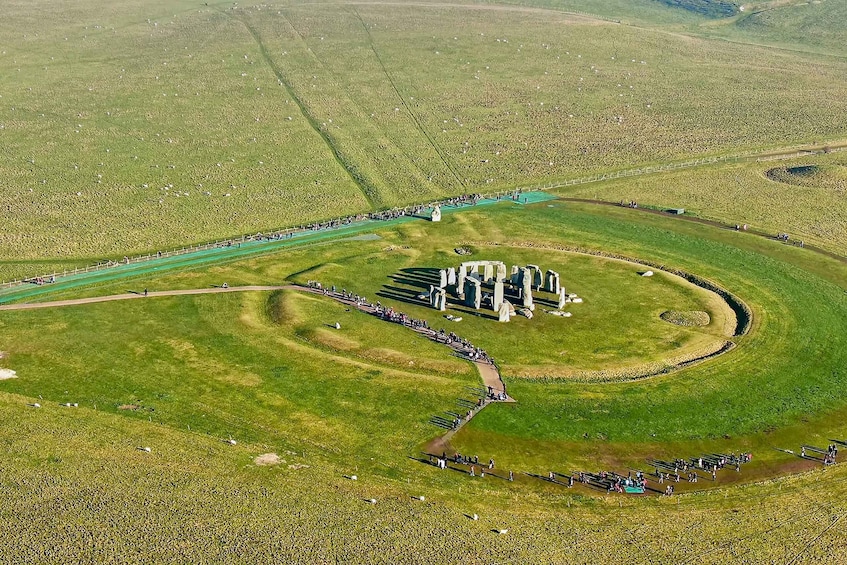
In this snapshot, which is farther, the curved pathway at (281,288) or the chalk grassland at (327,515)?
the curved pathway at (281,288)

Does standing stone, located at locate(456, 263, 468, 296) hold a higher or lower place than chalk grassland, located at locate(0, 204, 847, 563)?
higher

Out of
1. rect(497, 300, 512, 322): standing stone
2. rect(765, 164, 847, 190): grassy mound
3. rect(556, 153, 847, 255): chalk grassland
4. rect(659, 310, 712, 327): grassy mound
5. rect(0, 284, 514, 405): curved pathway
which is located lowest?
rect(0, 284, 514, 405): curved pathway

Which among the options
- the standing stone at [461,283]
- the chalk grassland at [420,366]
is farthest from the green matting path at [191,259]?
the standing stone at [461,283]

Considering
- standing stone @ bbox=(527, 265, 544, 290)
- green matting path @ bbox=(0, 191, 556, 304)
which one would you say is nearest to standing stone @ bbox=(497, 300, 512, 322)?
standing stone @ bbox=(527, 265, 544, 290)

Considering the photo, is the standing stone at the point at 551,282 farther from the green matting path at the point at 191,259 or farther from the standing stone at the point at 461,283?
the green matting path at the point at 191,259

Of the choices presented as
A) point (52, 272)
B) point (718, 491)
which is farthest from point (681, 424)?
point (52, 272)

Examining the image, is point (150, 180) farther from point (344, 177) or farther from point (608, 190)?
point (608, 190)

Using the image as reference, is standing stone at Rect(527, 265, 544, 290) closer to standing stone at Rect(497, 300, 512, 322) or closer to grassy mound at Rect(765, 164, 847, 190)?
standing stone at Rect(497, 300, 512, 322)
